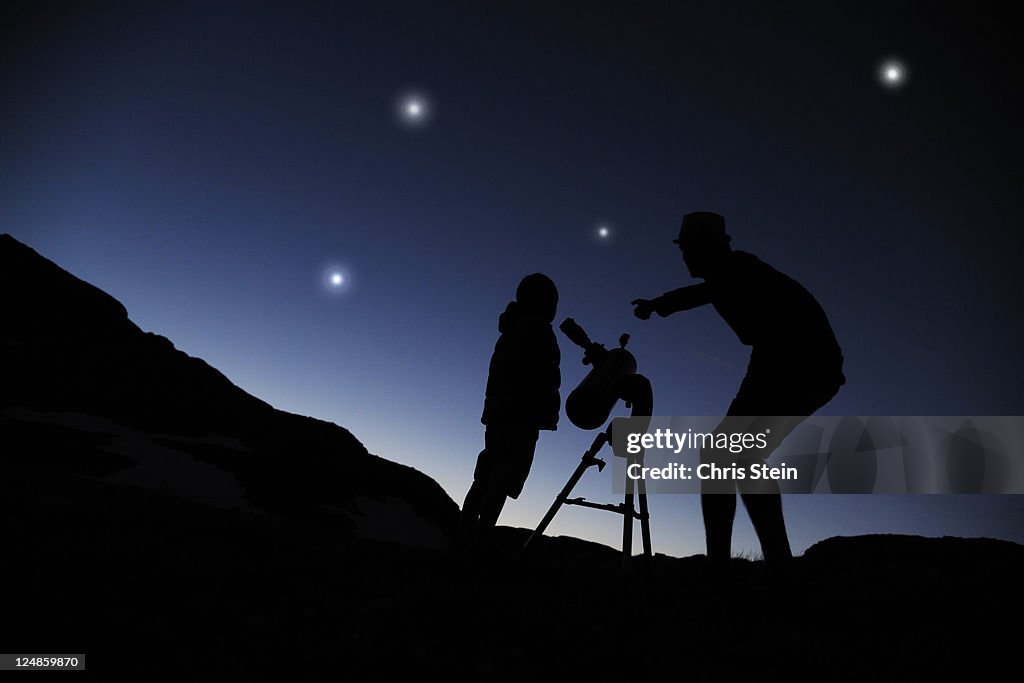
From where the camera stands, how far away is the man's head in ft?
13.9

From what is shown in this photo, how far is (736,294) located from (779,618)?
2285 mm

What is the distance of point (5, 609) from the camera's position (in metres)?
2.87

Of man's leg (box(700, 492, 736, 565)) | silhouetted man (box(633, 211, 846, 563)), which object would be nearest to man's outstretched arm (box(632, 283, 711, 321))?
silhouetted man (box(633, 211, 846, 563))

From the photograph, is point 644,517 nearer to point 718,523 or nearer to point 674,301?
point 718,523

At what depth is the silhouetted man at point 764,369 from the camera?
12.5 feet

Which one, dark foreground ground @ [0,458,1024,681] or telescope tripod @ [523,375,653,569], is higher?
telescope tripod @ [523,375,653,569]

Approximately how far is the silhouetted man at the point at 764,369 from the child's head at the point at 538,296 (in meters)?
2.51

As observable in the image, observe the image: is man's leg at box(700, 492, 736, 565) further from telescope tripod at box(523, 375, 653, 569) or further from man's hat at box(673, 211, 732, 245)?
man's hat at box(673, 211, 732, 245)

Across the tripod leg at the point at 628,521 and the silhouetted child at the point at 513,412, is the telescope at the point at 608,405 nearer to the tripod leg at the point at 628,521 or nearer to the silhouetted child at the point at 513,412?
the tripod leg at the point at 628,521

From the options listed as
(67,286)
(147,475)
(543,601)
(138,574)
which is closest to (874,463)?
(543,601)

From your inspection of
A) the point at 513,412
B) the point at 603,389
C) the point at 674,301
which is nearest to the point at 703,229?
the point at 674,301

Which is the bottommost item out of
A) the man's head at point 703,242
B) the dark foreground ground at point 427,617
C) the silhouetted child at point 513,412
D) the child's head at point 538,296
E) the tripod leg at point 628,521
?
the dark foreground ground at point 427,617

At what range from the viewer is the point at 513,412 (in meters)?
6.06

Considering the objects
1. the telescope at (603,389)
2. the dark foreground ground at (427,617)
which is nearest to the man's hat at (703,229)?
the telescope at (603,389)
